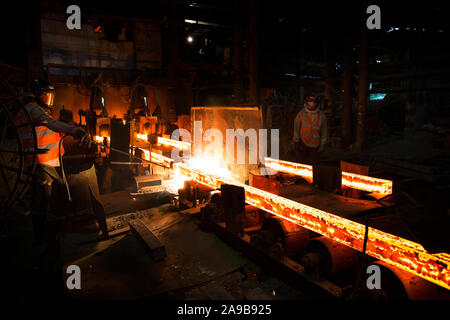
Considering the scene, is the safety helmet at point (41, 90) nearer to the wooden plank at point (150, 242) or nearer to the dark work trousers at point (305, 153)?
the wooden plank at point (150, 242)

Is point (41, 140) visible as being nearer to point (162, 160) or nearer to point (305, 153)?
point (162, 160)

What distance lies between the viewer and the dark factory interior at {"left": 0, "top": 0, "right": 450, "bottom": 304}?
3.07 metres

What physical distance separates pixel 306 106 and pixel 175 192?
3.57 m

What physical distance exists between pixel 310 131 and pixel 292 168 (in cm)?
118

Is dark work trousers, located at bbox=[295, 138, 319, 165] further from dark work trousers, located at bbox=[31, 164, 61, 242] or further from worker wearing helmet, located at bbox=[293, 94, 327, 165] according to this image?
dark work trousers, located at bbox=[31, 164, 61, 242]

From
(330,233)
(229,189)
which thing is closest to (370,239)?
(330,233)

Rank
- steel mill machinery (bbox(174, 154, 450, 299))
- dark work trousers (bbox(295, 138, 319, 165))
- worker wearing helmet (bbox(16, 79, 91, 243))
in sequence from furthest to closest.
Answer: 1. dark work trousers (bbox(295, 138, 319, 165))
2. worker wearing helmet (bbox(16, 79, 91, 243))
3. steel mill machinery (bbox(174, 154, 450, 299))

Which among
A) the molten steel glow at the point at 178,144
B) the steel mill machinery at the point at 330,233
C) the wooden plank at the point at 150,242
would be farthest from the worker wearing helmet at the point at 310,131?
the wooden plank at the point at 150,242

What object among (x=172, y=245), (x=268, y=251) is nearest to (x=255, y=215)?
(x=268, y=251)

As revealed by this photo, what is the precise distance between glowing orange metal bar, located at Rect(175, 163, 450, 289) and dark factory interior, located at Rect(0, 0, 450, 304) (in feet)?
0.05

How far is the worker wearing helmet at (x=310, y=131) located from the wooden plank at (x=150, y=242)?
12.7 feet

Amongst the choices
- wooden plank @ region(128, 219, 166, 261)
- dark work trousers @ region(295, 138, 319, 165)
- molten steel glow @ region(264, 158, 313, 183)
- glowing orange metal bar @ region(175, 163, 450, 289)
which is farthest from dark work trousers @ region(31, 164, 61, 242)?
dark work trousers @ region(295, 138, 319, 165)

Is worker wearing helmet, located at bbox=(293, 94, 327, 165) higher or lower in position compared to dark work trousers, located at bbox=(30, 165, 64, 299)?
higher
